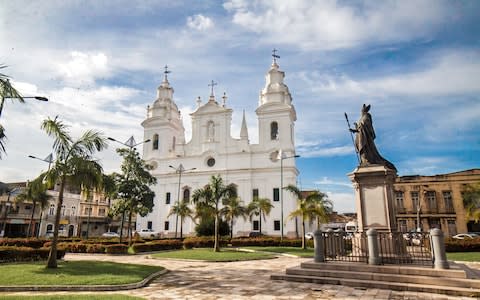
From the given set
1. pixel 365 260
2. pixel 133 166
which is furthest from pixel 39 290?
pixel 133 166

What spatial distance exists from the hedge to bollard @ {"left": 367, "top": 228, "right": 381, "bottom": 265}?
13.2 meters

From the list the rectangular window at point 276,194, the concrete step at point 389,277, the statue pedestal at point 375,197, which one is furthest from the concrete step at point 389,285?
the rectangular window at point 276,194

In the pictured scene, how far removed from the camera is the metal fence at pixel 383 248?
10.1 m

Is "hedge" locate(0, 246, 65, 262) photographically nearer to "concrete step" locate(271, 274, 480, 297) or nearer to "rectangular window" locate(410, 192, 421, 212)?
"concrete step" locate(271, 274, 480, 297)

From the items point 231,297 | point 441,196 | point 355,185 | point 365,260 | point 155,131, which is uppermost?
point 155,131

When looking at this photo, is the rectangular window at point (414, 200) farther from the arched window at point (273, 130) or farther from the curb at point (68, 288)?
the curb at point (68, 288)

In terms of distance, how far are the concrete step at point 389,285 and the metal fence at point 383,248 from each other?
1201 millimetres

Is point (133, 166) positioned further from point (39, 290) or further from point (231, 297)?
point (231, 297)

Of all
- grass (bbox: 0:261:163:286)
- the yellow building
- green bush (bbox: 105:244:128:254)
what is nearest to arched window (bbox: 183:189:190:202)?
green bush (bbox: 105:244:128:254)

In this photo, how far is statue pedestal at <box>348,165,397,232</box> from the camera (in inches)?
431

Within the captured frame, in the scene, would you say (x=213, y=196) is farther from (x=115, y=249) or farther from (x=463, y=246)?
(x=463, y=246)

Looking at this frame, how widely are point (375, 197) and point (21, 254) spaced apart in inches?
601

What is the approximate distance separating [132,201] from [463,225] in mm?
37626

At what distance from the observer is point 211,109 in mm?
50281
